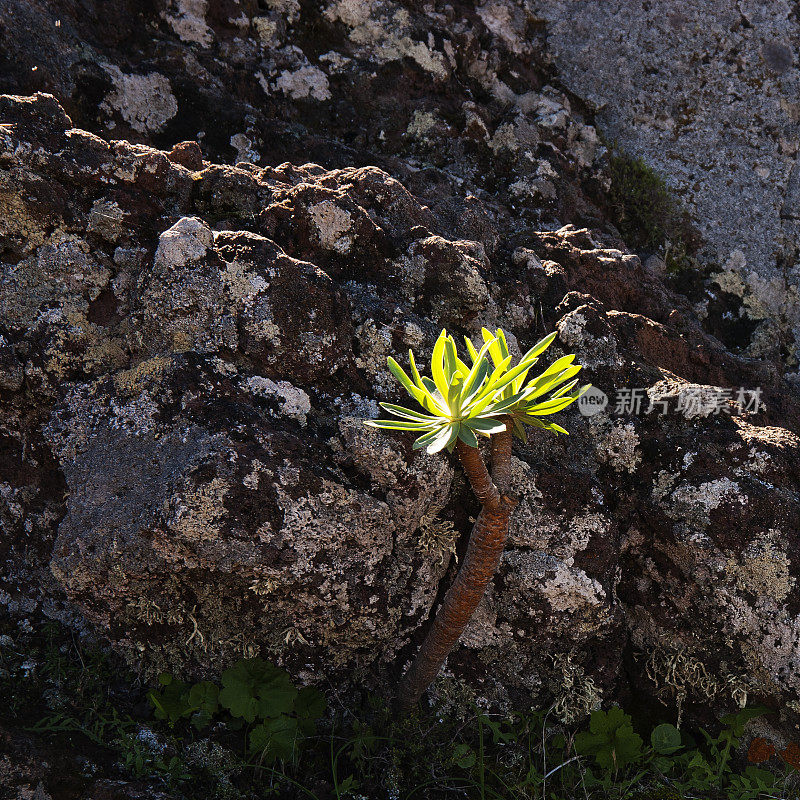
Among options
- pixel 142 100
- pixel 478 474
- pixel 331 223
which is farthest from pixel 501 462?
pixel 142 100

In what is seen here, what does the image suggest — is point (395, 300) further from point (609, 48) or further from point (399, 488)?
point (609, 48)

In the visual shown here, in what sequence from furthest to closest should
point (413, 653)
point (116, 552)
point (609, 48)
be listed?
point (609, 48) → point (413, 653) → point (116, 552)

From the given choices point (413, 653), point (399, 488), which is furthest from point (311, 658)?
point (399, 488)

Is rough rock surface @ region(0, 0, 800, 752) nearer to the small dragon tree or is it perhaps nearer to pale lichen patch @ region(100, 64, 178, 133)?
pale lichen patch @ region(100, 64, 178, 133)

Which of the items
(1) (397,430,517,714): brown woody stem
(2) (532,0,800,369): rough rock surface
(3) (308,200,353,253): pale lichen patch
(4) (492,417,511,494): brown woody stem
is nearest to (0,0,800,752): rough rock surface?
(3) (308,200,353,253): pale lichen patch

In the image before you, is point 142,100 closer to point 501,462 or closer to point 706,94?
point 501,462

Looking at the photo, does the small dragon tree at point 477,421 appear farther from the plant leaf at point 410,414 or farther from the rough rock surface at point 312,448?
the rough rock surface at point 312,448
